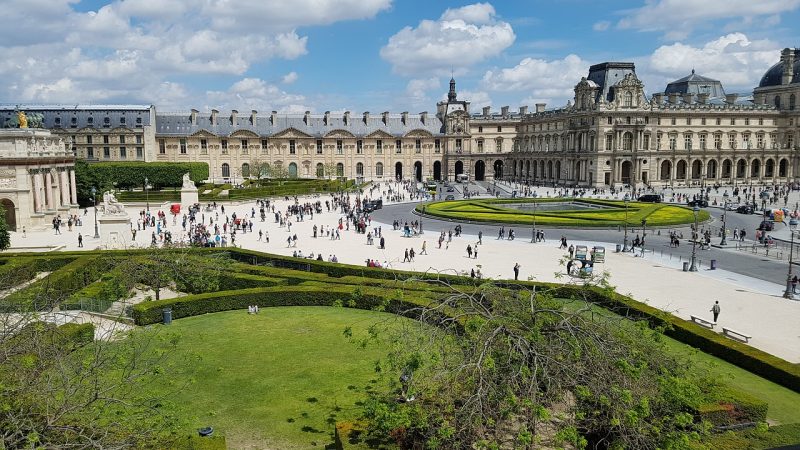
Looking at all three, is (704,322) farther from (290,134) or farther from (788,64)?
(788,64)

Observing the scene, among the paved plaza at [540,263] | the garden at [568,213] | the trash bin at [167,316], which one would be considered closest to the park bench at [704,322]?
the paved plaza at [540,263]

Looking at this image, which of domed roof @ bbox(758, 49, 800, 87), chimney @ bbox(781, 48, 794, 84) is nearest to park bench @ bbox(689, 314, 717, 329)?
domed roof @ bbox(758, 49, 800, 87)

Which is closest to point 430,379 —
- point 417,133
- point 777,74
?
point 417,133

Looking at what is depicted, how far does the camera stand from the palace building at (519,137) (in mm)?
89938

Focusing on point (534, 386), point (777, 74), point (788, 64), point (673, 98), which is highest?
point (788, 64)

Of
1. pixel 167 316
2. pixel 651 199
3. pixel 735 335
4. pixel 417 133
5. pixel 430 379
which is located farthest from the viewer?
pixel 417 133

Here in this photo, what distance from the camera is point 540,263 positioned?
3678 cm

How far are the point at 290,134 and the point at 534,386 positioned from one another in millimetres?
98455

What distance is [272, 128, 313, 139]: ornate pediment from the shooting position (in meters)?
105

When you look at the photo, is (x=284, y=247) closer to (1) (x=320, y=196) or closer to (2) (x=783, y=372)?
(2) (x=783, y=372)

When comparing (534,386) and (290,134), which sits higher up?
(290,134)

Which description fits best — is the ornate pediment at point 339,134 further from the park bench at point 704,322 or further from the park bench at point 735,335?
the park bench at point 735,335

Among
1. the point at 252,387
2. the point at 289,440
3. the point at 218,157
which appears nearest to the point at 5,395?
the point at 289,440

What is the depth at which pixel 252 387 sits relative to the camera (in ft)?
58.7
